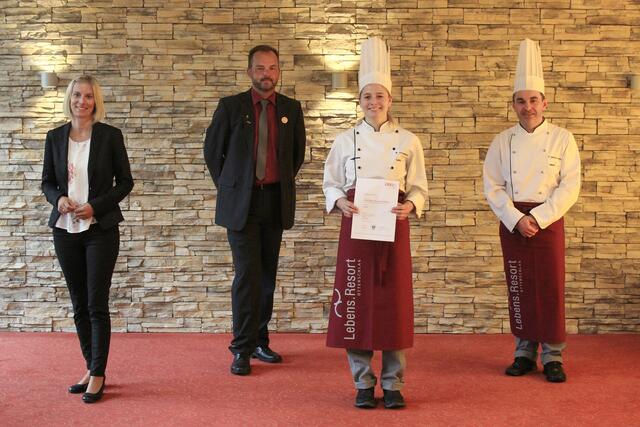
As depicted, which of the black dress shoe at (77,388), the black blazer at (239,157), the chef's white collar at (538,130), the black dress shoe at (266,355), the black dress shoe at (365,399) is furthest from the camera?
the black dress shoe at (266,355)

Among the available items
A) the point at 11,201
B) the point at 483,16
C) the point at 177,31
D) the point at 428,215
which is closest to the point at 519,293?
the point at 428,215

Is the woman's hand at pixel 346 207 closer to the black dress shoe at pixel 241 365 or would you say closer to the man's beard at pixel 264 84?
the man's beard at pixel 264 84

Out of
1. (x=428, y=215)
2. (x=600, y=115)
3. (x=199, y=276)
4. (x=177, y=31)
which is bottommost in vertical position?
(x=199, y=276)

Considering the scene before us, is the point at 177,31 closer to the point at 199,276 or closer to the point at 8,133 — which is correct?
the point at 8,133

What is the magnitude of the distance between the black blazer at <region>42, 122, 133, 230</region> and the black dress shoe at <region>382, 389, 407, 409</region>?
1550 millimetres

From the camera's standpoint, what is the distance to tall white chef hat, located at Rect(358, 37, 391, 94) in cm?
342

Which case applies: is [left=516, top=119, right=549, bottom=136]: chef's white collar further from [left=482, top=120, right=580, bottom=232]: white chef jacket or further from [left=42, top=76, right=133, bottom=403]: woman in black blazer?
[left=42, top=76, right=133, bottom=403]: woman in black blazer

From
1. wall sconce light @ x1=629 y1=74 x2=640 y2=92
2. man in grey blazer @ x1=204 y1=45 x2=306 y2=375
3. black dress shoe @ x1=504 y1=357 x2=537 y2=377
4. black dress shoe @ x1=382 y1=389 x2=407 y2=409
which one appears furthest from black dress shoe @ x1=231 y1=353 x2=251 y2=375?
wall sconce light @ x1=629 y1=74 x2=640 y2=92

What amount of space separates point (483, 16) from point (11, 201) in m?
3.52

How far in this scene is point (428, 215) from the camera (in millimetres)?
5055

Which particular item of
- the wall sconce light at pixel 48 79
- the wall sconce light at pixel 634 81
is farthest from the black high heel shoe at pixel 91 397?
the wall sconce light at pixel 634 81

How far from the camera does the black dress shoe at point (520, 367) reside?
3.93m

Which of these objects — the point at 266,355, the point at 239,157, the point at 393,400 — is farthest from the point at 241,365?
the point at 239,157

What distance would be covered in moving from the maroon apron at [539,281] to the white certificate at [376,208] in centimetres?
95
